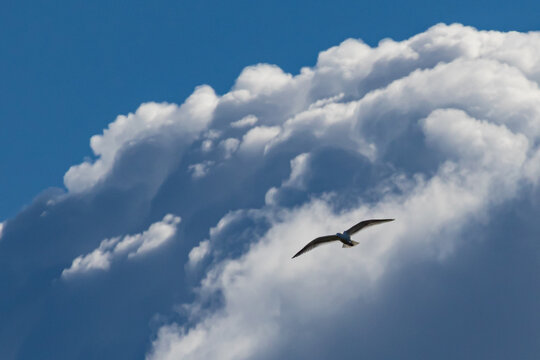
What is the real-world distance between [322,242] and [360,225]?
28.5 feet

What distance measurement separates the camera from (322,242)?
493 ft

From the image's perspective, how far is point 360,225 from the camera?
15275 cm
